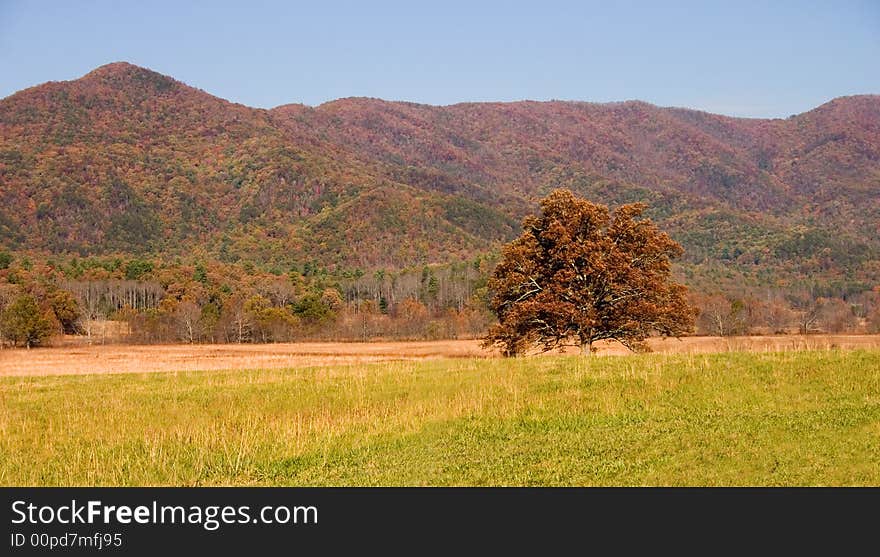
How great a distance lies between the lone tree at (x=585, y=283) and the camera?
33156mm

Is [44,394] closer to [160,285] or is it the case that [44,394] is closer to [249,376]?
[249,376]

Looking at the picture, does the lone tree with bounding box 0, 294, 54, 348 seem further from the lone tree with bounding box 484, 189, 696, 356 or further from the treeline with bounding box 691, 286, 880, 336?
the treeline with bounding box 691, 286, 880, 336

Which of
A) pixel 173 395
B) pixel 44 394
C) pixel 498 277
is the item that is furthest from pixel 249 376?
pixel 498 277

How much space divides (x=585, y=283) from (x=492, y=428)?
20266 mm

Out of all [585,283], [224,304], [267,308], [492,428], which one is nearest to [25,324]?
[224,304]

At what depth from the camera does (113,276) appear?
146625 mm

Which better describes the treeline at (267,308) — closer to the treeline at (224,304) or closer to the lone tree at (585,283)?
the treeline at (224,304)

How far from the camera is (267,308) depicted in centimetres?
11269

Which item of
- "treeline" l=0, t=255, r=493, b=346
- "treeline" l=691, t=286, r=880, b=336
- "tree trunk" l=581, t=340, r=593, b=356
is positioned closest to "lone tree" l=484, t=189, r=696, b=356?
"tree trunk" l=581, t=340, r=593, b=356

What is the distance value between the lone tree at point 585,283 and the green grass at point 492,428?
1145 centimetres

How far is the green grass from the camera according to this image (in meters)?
11.5

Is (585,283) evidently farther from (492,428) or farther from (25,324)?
(25,324)
